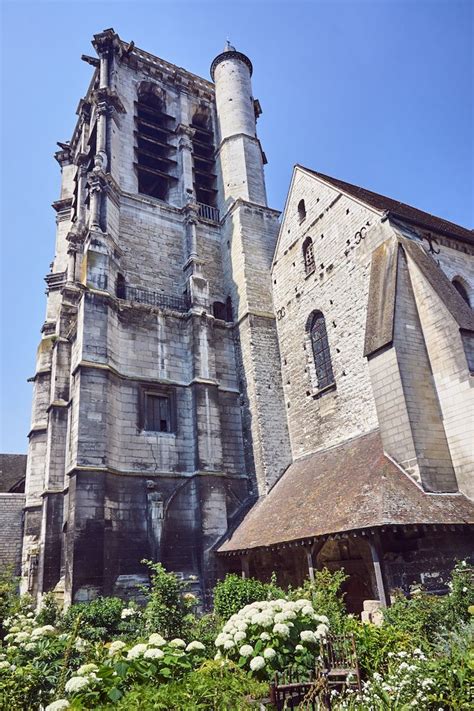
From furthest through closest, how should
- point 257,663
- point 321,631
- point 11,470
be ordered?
point 11,470
point 321,631
point 257,663

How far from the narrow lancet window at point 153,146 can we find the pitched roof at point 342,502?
14.6 m

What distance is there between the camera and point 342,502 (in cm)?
1042

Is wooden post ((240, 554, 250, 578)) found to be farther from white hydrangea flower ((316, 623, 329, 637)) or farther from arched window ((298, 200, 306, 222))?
arched window ((298, 200, 306, 222))

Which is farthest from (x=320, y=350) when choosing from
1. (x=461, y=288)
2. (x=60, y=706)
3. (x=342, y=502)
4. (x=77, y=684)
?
(x=60, y=706)

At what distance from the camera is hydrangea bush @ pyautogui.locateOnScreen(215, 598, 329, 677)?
17.7 feet

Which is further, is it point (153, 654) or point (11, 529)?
point (11, 529)

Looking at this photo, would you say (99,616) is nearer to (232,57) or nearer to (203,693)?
(203,693)

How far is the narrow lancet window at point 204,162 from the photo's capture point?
76.9 ft

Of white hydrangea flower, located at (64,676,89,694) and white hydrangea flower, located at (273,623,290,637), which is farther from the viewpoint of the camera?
white hydrangea flower, located at (273,623,290,637)

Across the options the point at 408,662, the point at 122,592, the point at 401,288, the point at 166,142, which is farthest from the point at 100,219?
the point at 408,662

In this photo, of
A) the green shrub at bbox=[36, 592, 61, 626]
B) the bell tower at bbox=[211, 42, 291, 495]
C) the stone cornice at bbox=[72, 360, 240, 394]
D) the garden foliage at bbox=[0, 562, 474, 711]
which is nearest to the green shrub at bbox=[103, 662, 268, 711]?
the garden foliage at bbox=[0, 562, 474, 711]

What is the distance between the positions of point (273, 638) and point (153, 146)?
22.7 m

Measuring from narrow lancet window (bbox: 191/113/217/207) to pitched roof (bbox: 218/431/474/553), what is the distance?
1388cm

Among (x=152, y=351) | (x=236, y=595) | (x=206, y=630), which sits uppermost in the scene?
(x=152, y=351)
